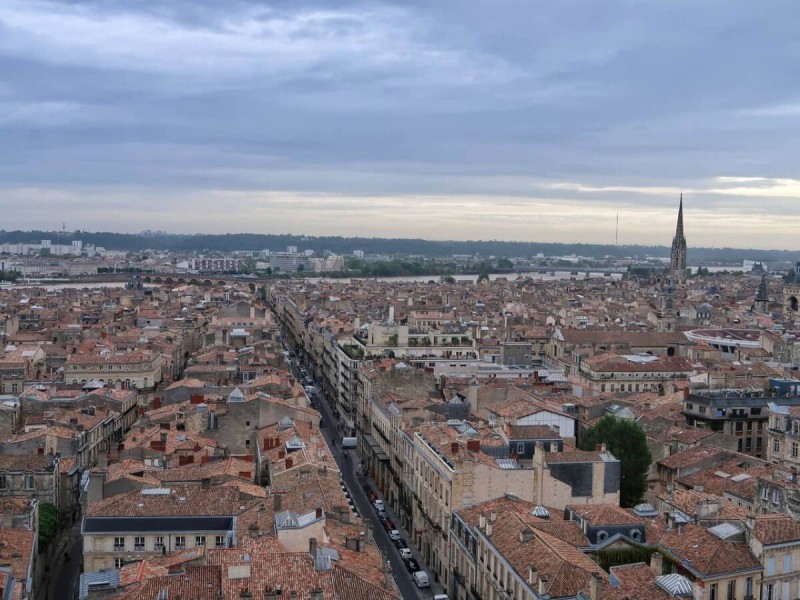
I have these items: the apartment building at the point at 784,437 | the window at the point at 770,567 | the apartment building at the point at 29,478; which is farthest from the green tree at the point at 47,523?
the apartment building at the point at 784,437

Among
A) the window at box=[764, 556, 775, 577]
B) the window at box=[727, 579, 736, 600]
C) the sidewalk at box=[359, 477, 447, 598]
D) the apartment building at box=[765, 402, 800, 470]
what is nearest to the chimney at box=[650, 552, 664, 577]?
the window at box=[727, 579, 736, 600]

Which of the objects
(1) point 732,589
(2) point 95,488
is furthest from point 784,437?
(2) point 95,488

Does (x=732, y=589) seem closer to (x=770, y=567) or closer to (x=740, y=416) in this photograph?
(x=770, y=567)

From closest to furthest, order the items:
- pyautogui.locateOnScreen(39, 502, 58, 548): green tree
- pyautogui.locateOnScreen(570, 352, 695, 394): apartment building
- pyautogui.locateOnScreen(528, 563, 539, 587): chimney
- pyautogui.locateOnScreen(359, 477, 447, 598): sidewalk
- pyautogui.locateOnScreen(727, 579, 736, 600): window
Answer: pyautogui.locateOnScreen(528, 563, 539, 587): chimney, pyautogui.locateOnScreen(727, 579, 736, 600): window, pyautogui.locateOnScreen(39, 502, 58, 548): green tree, pyautogui.locateOnScreen(359, 477, 447, 598): sidewalk, pyautogui.locateOnScreen(570, 352, 695, 394): apartment building

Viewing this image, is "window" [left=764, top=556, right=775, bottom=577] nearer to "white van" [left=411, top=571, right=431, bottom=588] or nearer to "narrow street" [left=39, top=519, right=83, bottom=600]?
"white van" [left=411, top=571, right=431, bottom=588]

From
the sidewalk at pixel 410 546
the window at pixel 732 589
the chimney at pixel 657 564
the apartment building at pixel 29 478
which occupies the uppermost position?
the chimney at pixel 657 564

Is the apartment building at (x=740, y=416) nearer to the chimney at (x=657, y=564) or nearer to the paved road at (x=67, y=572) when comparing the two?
the chimney at (x=657, y=564)
